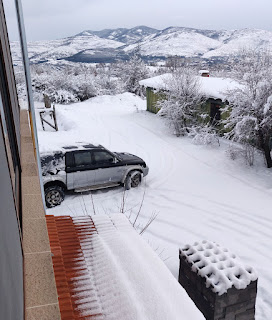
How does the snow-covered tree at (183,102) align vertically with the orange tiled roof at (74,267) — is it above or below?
below

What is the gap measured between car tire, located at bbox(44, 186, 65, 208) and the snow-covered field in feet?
0.67

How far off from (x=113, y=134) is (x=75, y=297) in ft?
57.3

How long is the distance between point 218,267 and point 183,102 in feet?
52.3

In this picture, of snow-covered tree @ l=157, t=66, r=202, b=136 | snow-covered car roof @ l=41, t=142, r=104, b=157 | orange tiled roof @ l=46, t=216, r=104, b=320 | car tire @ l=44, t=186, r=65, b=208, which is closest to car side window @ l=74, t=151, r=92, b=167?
snow-covered car roof @ l=41, t=142, r=104, b=157

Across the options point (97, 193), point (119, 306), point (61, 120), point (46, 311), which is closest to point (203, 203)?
point (97, 193)

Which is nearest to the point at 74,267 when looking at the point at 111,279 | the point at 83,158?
the point at 111,279

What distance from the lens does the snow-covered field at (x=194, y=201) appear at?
28.3 feet

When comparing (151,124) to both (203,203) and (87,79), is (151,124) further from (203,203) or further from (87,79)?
(87,79)

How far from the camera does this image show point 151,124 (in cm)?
2355

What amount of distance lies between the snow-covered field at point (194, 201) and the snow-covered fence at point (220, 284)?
109 centimetres

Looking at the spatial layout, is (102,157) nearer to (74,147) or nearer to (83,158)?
(83,158)

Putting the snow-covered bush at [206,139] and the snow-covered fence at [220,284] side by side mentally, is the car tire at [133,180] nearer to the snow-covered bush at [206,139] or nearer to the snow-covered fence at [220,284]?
the snow-covered fence at [220,284]

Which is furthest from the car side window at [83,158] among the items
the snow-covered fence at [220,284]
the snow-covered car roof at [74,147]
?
the snow-covered fence at [220,284]

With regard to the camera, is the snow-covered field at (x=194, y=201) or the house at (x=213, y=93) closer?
the snow-covered field at (x=194, y=201)
